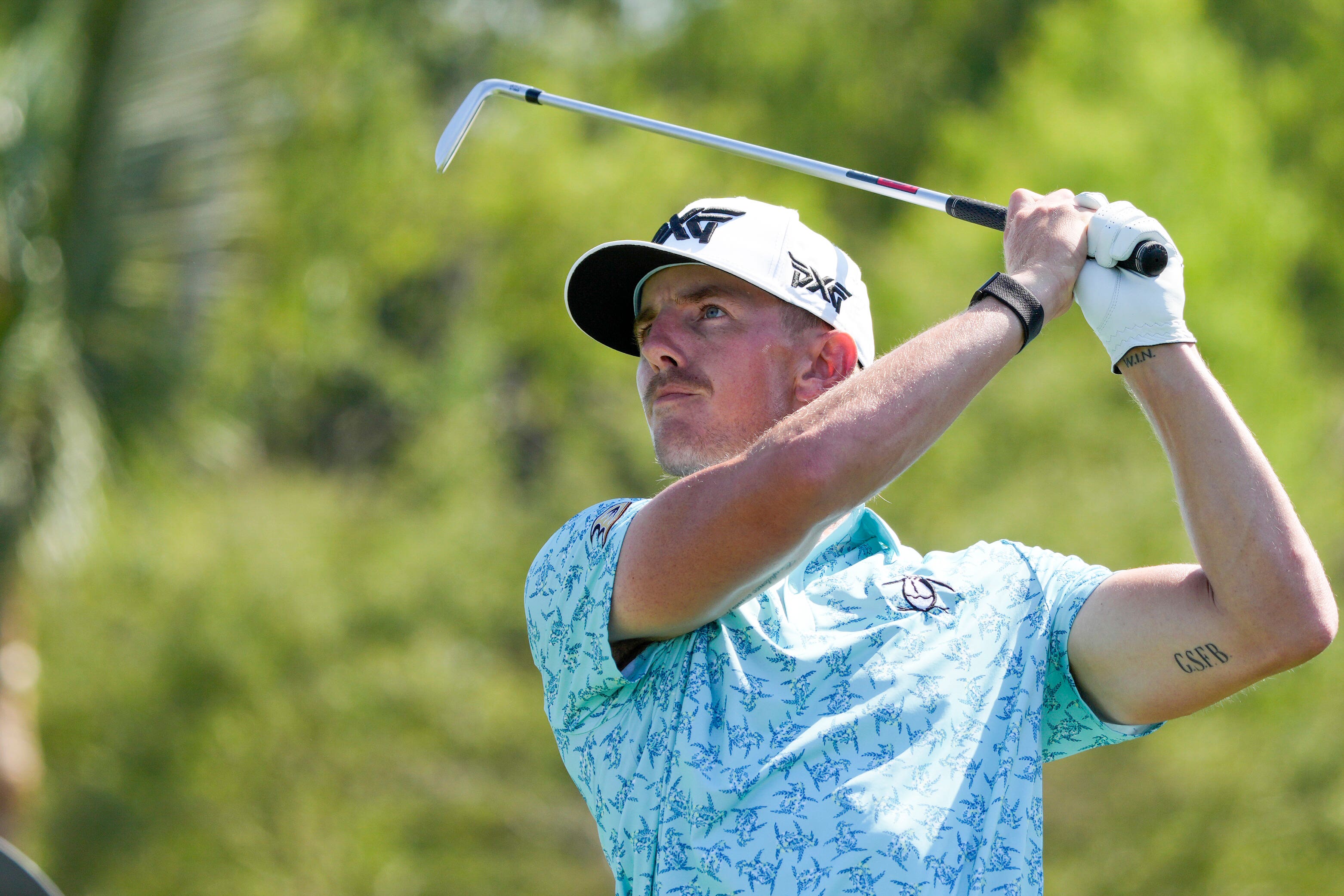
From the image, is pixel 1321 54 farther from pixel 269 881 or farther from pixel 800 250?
pixel 800 250

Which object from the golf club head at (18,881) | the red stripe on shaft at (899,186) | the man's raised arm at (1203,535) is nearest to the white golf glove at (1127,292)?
the man's raised arm at (1203,535)

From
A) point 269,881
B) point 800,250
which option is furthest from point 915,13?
point 800,250

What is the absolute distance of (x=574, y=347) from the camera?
17.0m

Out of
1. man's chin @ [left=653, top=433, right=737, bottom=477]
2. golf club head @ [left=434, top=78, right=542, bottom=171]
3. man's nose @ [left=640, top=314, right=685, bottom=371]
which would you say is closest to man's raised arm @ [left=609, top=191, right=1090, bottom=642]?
man's chin @ [left=653, top=433, right=737, bottom=477]

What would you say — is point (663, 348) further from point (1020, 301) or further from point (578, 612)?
point (1020, 301)

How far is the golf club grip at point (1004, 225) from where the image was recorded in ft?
6.00

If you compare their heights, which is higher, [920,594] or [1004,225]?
[1004,225]

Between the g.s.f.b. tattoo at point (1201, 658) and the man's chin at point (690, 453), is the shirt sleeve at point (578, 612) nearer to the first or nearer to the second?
the man's chin at point (690, 453)

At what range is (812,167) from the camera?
219cm

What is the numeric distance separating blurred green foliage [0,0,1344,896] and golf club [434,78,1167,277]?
1.93 m

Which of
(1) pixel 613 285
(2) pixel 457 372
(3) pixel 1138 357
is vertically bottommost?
(3) pixel 1138 357

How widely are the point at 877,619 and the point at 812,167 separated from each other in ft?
2.30

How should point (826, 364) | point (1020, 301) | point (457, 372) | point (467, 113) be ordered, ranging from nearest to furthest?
Result: point (1020, 301)
point (826, 364)
point (467, 113)
point (457, 372)

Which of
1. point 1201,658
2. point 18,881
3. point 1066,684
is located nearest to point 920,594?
point 1066,684
